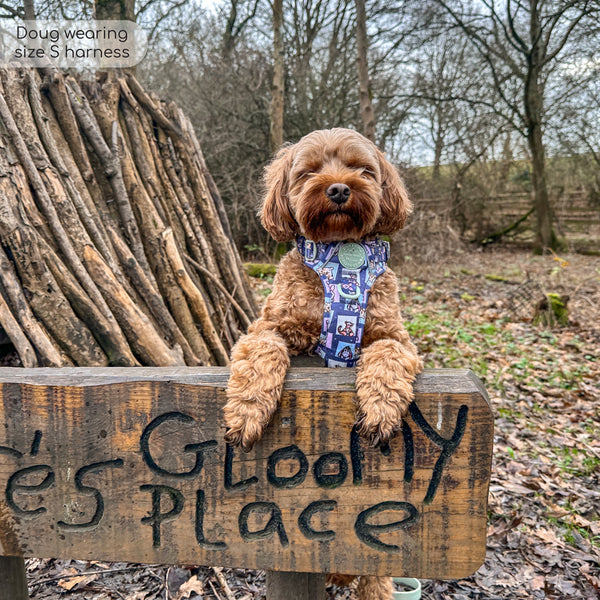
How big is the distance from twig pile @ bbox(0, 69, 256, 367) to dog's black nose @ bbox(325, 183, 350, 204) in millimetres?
1697

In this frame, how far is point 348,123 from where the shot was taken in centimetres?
1202

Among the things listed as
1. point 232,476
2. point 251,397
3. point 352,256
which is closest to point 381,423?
point 251,397

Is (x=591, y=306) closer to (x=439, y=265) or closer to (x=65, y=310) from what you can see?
(x=439, y=265)

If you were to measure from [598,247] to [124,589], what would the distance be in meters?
15.4

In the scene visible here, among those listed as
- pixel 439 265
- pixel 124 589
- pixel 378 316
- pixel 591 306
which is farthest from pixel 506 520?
pixel 439 265

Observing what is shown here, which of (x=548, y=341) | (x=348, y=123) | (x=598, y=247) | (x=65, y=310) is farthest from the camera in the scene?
(x=598, y=247)

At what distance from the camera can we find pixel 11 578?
6.01ft

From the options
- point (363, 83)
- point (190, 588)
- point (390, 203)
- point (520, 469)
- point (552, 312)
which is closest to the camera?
point (390, 203)

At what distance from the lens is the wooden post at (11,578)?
1.81 meters

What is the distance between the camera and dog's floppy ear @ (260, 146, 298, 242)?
6.75ft

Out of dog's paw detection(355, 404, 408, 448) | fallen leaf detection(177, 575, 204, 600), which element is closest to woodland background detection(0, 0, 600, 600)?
fallen leaf detection(177, 575, 204, 600)

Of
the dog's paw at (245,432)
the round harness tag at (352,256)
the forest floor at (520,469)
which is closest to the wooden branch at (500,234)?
the forest floor at (520,469)

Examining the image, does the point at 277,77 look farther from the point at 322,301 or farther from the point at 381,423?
the point at 381,423

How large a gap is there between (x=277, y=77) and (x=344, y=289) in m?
9.22
